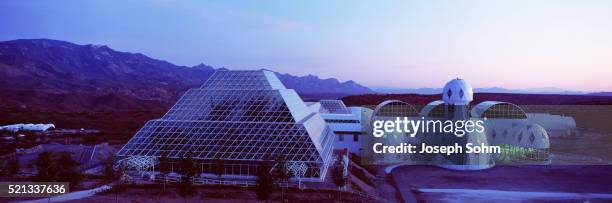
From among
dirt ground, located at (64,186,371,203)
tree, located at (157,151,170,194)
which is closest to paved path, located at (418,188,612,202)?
dirt ground, located at (64,186,371,203)

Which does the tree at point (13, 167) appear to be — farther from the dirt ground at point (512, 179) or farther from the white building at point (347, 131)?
the white building at point (347, 131)

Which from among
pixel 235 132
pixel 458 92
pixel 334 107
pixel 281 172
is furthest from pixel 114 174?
pixel 334 107

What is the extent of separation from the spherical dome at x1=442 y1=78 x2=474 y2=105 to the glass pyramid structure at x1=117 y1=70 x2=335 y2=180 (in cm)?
2161

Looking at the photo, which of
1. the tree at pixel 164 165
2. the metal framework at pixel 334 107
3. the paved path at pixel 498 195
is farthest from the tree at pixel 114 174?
the metal framework at pixel 334 107

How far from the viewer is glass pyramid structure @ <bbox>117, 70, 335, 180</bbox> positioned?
129ft

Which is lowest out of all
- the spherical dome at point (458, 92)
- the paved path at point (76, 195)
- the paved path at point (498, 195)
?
the paved path at point (498, 195)

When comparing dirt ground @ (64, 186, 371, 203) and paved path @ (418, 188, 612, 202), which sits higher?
dirt ground @ (64, 186, 371, 203)

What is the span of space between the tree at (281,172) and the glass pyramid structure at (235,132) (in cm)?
168

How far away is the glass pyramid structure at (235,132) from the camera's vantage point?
3941 centimetres

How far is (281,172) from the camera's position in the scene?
33.8 m

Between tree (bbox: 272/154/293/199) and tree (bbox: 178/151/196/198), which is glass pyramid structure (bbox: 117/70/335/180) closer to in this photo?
tree (bbox: 272/154/293/199)

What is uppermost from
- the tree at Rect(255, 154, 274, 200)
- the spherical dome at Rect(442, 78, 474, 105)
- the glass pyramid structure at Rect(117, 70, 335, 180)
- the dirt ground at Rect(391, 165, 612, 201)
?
the spherical dome at Rect(442, 78, 474, 105)

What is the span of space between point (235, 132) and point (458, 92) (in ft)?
102

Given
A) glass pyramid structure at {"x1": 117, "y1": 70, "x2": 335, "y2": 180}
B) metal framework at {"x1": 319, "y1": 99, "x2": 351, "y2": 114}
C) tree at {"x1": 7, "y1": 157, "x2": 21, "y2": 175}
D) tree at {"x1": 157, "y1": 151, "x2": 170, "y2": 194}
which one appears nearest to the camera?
tree at {"x1": 7, "y1": 157, "x2": 21, "y2": 175}
